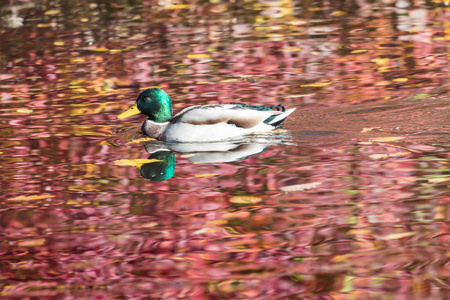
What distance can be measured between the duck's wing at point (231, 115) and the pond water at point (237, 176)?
0.21 meters

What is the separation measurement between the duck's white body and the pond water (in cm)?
12

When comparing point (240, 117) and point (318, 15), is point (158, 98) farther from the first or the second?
point (318, 15)

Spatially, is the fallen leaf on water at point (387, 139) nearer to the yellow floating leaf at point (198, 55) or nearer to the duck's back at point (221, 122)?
the duck's back at point (221, 122)

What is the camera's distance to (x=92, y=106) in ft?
35.2

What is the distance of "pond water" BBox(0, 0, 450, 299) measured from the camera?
5.18 metres

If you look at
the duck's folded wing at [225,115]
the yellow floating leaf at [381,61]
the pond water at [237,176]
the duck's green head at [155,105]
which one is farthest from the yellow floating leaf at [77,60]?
the duck's folded wing at [225,115]

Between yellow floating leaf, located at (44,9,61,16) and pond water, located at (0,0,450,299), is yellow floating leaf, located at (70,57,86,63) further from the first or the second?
yellow floating leaf, located at (44,9,61,16)

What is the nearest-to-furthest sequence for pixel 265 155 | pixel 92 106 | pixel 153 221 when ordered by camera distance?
pixel 153 221
pixel 265 155
pixel 92 106

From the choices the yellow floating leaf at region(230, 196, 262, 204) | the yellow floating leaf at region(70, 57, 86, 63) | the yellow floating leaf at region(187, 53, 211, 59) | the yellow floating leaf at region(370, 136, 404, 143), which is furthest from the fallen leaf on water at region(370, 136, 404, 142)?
the yellow floating leaf at region(70, 57, 86, 63)

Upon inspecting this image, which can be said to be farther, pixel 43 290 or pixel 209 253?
pixel 209 253

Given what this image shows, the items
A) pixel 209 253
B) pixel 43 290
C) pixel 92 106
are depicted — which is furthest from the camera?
pixel 92 106

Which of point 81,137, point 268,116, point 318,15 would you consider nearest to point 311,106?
point 268,116

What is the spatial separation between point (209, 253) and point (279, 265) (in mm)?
535

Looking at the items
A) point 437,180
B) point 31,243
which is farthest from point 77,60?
point 437,180
